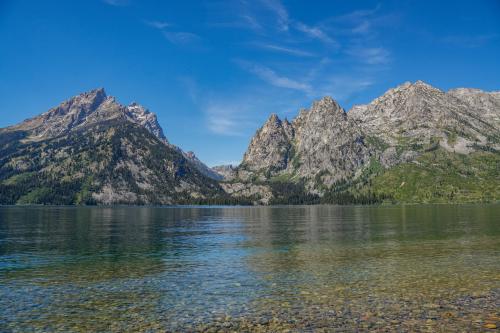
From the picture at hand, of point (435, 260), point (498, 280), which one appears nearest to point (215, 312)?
point (498, 280)

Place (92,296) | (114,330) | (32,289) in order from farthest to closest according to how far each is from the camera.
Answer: (32,289) < (92,296) < (114,330)

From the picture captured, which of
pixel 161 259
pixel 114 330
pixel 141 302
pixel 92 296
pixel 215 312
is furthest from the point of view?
pixel 161 259

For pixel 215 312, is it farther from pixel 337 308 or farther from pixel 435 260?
pixel 435 260

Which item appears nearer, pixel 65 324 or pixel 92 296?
pixel 65 324

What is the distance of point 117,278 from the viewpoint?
45.1 metres

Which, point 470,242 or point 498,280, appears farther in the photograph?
point 470,242

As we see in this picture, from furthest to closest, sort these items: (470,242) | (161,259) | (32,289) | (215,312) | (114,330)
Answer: (470,242) < (161,259) < (32,289) < (215,312) < (114,330)

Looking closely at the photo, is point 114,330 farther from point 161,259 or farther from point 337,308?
point 161,259

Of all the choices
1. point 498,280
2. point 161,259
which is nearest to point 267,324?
point 498,280

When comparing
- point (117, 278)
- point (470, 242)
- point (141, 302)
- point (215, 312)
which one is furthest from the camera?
point (470, 242)

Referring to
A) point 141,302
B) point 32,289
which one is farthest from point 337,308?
point 32,289

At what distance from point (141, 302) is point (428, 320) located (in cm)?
2256

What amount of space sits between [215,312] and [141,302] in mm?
→ 7378

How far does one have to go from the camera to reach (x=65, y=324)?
27922 mm
